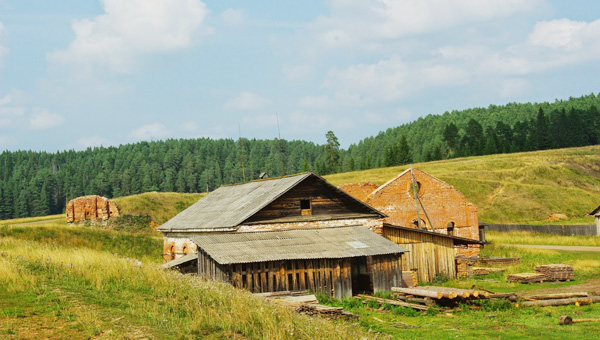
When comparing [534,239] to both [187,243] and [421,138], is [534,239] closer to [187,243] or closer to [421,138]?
[187,243]

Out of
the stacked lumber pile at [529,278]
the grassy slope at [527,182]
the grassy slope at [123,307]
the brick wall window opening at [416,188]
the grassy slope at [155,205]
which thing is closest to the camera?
the grassy slope at [123,307]

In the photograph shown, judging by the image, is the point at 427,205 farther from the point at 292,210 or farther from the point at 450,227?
the point at 292,210

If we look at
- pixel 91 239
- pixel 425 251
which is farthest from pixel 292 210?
pixel 91 239

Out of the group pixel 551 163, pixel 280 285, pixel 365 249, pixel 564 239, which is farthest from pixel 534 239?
pixel 551 163

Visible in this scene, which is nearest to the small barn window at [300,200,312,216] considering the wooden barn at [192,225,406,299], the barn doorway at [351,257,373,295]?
the wooden barn at [192,225,406,299]

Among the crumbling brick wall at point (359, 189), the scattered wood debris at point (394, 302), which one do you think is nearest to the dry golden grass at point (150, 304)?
the scattered wood debris at point (394, 302)

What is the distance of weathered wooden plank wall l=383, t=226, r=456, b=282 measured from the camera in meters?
27.0

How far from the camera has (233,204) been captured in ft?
95.2

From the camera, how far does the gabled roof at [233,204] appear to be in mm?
25078

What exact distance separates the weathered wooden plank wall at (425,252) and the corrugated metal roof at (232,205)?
214 inches

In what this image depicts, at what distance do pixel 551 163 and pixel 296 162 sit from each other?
112m

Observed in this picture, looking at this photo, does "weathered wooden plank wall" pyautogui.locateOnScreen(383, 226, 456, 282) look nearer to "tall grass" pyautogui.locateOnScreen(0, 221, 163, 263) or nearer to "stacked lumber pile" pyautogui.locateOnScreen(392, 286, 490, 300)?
"stacked lumber pile" pyautogui.locateOnScreen(392, 286, 490, 300)

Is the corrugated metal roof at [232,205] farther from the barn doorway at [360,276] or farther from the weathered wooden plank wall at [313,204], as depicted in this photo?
the barn doorway at [360,276]

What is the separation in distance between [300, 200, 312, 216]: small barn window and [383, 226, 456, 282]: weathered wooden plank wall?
403cm
